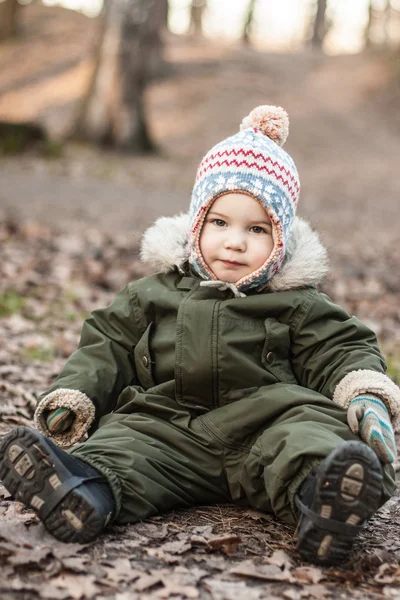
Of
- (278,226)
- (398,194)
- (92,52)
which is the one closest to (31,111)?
(92,52)

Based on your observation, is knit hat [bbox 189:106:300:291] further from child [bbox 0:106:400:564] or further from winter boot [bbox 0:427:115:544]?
winter boot [bbox 0:427:115:544]

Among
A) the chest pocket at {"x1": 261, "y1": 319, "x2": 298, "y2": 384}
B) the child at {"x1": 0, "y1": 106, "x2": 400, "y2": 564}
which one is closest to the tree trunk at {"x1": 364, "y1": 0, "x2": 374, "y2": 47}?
the child at {"x1": 0, "y1": 106, "x2": 400, "y2": 564}

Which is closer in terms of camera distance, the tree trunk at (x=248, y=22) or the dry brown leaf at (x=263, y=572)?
the dry brown leaf at (x=263, y=572)

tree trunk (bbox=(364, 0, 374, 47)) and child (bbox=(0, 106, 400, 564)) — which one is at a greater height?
tree trunk (bbox=(364, 0, 374, 47))

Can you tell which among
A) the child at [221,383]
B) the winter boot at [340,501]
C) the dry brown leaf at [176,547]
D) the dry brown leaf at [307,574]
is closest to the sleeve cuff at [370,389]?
the child at [221,383]

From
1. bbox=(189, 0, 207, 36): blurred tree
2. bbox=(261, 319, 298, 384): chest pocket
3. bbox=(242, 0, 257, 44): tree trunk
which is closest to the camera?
bbox=(261, 319, 298, 384): chest pocket

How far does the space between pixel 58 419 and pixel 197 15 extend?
123ft

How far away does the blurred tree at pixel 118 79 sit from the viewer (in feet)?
47.5

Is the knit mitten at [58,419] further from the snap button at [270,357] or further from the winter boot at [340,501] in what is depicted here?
the winter boot at [340,501]

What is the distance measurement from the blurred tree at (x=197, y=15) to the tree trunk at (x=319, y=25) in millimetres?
5794

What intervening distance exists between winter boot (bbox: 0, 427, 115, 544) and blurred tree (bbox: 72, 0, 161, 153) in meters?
13.0

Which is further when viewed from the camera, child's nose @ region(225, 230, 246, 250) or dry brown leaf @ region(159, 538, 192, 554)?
child's nose @ region(225, 230, 246, 250)

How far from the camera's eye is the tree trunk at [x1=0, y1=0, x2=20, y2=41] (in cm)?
2378

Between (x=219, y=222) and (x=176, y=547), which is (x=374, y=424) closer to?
(x=176, y=547)
